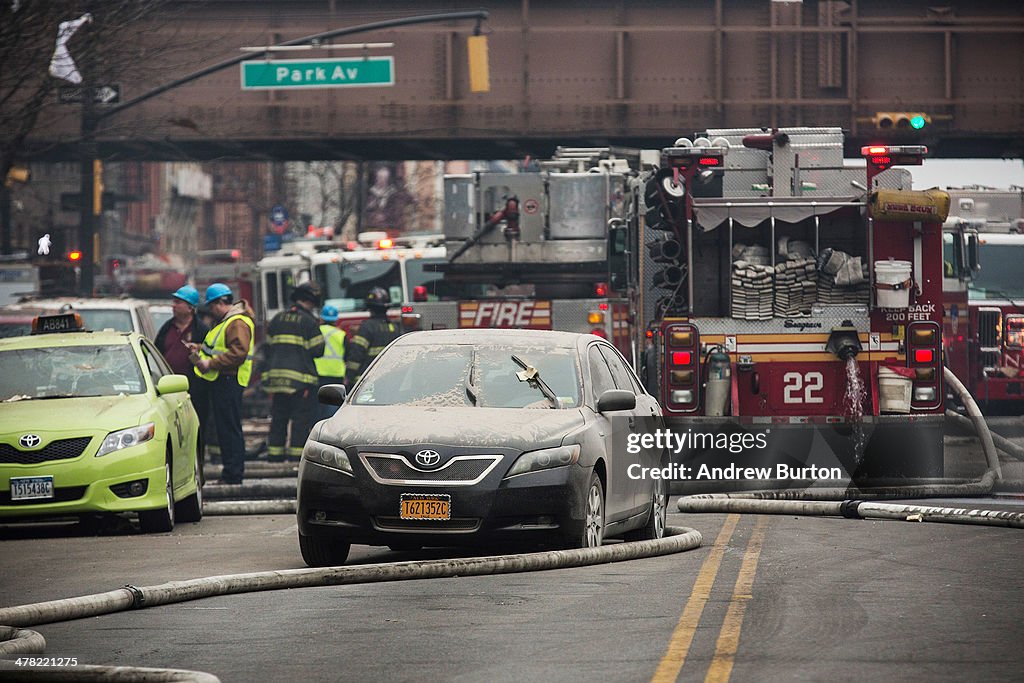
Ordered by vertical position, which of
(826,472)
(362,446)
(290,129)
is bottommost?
(826,472)

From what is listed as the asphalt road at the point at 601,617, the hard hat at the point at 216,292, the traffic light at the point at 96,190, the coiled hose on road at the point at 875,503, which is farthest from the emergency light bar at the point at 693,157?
the traffic light at the point at 96,190

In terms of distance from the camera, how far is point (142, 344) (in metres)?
15.2

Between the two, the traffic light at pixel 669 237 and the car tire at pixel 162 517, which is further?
the traffic light at pixel 669 237

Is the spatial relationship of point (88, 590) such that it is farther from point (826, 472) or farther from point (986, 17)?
point (986, 17)

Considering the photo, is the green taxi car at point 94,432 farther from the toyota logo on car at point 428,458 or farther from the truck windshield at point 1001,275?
the truck windshield at point 1001,275

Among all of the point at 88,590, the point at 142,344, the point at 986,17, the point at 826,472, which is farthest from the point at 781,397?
the point at 986,17

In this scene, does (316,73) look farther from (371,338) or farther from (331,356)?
(371,338)

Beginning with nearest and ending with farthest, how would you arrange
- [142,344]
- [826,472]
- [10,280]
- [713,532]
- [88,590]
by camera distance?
[88,590] → [713,532] → [142,344] → [826,472] → [10,280]

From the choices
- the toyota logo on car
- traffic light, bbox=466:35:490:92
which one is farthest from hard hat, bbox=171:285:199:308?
traffic light, bbox=466:35:490:92

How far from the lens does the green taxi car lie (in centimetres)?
1342

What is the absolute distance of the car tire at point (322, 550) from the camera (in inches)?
432

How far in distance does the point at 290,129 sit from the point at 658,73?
267 inches

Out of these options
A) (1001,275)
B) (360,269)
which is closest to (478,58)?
(360,269)

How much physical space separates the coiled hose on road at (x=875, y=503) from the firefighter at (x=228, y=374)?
484 centimetres
